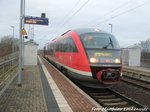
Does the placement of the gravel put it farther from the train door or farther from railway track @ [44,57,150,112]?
the train door

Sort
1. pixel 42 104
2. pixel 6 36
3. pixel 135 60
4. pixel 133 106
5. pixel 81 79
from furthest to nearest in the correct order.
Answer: pixel 6 36
pixel 135 60
pixel 81 79
pixel 133 106
pixel 42 104

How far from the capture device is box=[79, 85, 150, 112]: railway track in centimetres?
1028

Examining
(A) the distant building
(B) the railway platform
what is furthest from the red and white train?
(A) the distant building

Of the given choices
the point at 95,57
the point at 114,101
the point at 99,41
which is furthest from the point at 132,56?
the point at 114,101

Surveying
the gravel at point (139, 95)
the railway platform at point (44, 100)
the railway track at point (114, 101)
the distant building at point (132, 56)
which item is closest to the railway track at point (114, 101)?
the railway track at point (114, 101)

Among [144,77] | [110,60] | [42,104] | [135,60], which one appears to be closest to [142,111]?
[42,104]

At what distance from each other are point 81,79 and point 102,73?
127 centimetres

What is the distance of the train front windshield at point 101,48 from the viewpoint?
13.8m

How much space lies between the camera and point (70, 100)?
1023 centimetres

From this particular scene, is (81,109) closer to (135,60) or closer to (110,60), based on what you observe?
(110,60)

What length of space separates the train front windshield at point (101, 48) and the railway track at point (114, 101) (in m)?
1.53

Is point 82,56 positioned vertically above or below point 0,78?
above

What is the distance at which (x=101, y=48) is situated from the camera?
14.2m

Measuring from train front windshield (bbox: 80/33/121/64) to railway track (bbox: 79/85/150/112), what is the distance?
5.02 ft
